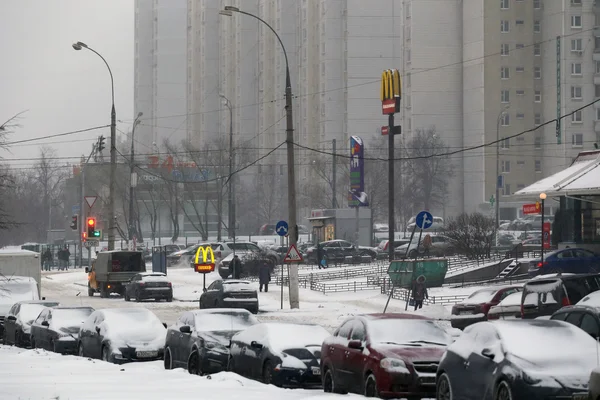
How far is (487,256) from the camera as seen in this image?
175 feet

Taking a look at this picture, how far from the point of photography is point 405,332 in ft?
51.0

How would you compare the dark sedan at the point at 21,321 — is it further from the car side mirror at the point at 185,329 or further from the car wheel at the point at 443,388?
the car wheel at the point at 443,388

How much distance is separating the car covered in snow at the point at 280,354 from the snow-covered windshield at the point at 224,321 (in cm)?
143

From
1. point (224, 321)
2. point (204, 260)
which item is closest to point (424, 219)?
point (224, 321)

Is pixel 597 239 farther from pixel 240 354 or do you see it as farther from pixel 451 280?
pixel 240 354

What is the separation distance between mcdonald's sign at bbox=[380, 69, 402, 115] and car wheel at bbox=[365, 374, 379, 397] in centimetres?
4460

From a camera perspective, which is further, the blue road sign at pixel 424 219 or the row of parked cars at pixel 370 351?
the blue road sign at pixel 424 219

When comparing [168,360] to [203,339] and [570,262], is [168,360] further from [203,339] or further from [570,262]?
[570,262]

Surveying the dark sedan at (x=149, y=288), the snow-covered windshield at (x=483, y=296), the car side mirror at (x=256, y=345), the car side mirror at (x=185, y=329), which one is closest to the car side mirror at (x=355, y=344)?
the car side mirror at (x=256, y=345)

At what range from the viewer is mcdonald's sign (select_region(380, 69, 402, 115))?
5919cm

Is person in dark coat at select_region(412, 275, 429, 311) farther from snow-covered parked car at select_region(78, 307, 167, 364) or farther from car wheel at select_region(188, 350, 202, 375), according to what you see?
car wheel at select_region(188, 350, 202, 375)

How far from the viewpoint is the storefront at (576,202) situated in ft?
136

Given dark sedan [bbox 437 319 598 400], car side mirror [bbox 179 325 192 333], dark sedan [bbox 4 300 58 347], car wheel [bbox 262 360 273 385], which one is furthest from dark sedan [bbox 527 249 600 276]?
dark sedan [bbox 437 319 598 400]

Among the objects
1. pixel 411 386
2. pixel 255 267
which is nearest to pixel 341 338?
pixel 411 386
